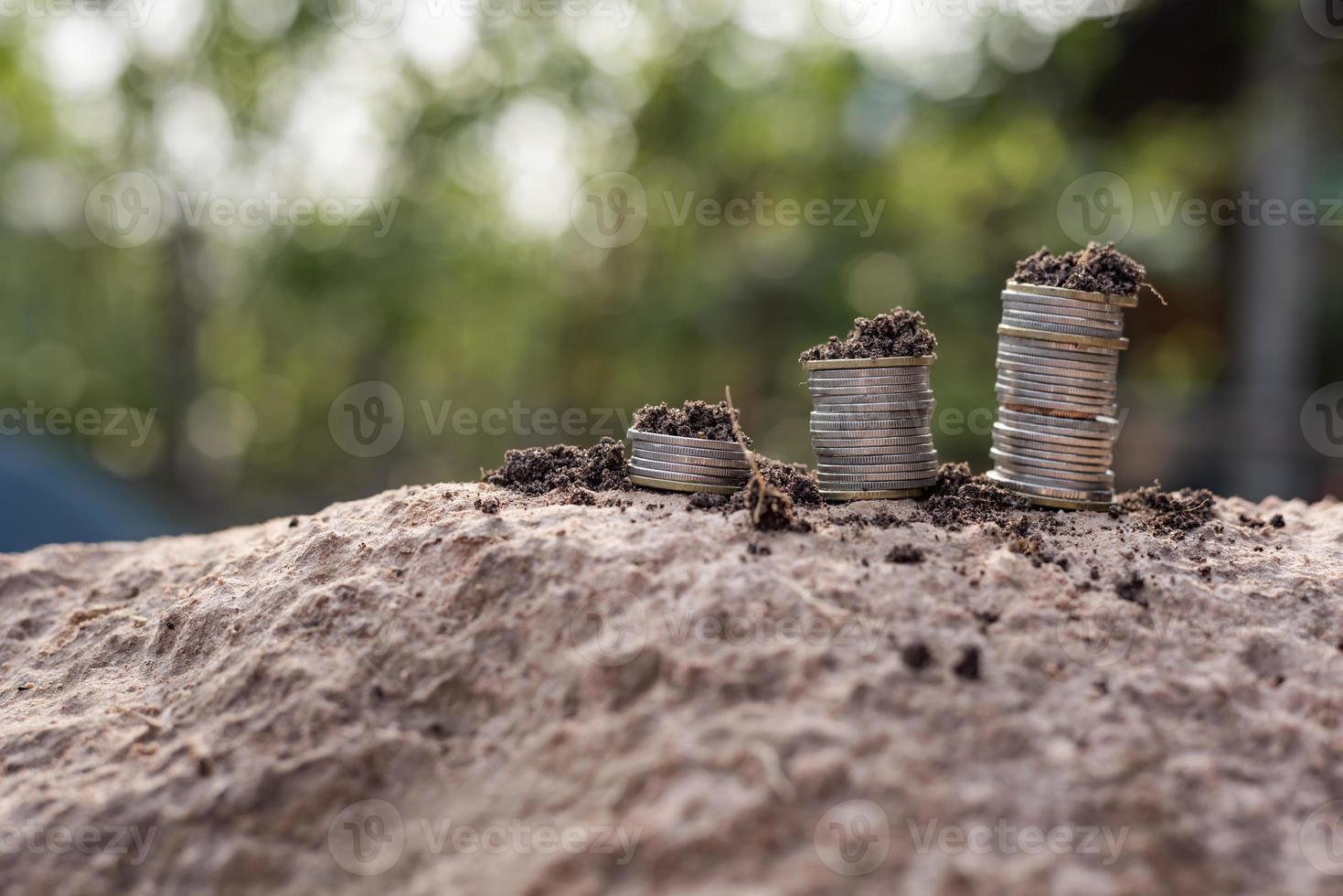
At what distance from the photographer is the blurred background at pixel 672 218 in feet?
53.6

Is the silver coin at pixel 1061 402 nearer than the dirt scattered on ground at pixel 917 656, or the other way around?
the dirt scattered on ground at pixel 917 656

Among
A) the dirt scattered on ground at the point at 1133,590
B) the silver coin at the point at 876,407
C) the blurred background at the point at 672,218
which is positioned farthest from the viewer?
the blurred background at the point at 672,218

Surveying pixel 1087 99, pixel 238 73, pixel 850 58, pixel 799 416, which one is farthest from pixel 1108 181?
pixel 238 73

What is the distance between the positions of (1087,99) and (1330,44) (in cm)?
374

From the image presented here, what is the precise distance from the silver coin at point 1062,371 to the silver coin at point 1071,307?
0.22m

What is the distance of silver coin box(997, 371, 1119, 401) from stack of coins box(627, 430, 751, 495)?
1.23 metres

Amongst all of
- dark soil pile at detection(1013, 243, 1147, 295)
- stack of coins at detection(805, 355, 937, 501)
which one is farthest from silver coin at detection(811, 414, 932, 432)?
dark soil pile at detection(1013, 243, 1147, 295)

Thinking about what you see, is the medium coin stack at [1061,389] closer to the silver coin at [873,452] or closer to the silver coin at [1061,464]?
the silver coin at [1061,464]

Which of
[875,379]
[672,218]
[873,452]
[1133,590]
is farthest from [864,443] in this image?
[672,218]

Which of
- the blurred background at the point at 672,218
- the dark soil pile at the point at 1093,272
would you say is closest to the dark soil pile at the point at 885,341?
the dark soil pile at the point at 1093,272

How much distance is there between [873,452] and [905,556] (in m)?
0.83

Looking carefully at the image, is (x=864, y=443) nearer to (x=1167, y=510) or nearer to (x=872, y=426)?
(x=872, y=426)

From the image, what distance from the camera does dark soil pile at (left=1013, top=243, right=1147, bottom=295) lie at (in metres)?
4.52

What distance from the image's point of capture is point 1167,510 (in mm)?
4875
